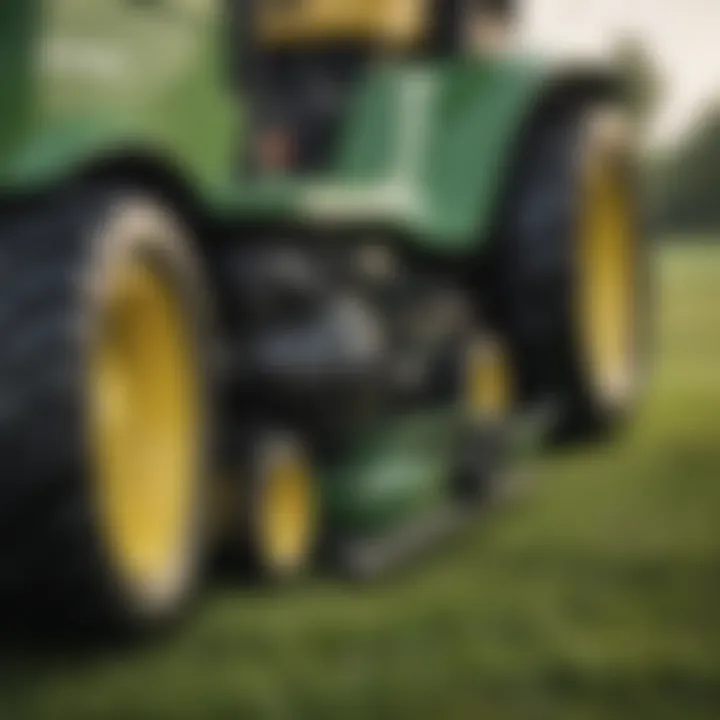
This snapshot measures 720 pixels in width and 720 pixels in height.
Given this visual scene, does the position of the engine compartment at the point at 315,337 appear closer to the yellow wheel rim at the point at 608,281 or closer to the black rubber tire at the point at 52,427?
the black rubber tire at the point at 52,427

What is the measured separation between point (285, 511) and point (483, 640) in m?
0.29

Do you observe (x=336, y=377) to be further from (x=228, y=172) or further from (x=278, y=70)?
(x=278, y=70)

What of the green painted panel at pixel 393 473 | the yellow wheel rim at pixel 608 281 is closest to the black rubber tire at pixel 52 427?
the green painted panel at pixel 393 473

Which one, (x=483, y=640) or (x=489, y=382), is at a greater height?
(x=489, y=382)

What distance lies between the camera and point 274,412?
1788 millimetres

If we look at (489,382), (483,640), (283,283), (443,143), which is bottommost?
(483,640)

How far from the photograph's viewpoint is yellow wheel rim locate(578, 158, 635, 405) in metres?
2.44

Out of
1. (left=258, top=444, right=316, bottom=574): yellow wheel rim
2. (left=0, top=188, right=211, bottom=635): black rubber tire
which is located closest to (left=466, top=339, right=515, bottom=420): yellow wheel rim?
(left=258, top=444, right=316, bottom=574): yellow wheel rim

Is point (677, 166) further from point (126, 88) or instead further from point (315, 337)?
point (126, 88)

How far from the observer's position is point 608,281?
255cm

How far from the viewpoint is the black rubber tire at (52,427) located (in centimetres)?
144

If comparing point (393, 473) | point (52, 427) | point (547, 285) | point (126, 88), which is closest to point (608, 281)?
point (547, 285)

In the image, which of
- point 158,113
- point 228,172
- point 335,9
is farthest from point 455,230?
point 158,113

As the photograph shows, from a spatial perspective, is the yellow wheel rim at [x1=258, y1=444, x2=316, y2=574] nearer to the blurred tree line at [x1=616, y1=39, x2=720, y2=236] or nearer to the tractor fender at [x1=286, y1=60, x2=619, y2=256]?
the tractor fender at [x1=286, y1=60, x2=619, y2=256]
